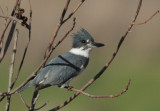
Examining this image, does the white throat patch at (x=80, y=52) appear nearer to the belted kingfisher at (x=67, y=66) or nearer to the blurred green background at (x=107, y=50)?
the belted kingfisher at (x=67, y=66)

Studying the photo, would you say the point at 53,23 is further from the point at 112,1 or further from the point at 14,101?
the point at 14,101

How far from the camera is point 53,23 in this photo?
1513 cm

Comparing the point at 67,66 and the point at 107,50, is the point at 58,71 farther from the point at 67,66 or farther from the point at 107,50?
the point at 107,50

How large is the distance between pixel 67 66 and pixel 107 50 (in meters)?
10.5

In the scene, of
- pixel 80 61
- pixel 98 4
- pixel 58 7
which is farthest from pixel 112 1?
pixel 80 61

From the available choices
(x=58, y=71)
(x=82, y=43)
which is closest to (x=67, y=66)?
Answer: (x=58, y=71)

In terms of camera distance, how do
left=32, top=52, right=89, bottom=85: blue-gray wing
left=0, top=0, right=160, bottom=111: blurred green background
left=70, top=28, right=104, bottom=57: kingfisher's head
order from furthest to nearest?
left=0, top=0, right=160, bottom=111: blurred green background, left=70, top=28, right=104, bottom=57: kingfisher's head, left=32, top=52, right=89, bottom=85: blue-gray wing

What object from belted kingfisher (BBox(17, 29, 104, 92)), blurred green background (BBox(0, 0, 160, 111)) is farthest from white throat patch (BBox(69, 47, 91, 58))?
blurred green background (BBox(0, 0, 160, 111))

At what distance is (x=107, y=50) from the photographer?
1576 centimetres

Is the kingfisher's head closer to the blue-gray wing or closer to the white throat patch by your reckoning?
the white throat patch

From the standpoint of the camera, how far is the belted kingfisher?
4952 mm

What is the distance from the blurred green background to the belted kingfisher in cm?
697

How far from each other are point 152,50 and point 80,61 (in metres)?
10.5

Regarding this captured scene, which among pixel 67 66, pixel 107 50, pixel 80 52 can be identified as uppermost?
pixel 67 66
